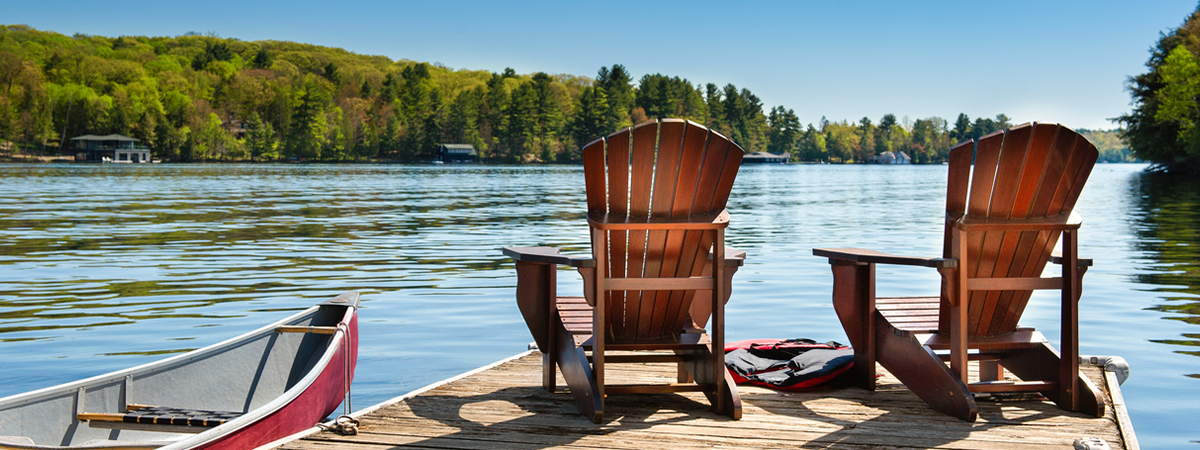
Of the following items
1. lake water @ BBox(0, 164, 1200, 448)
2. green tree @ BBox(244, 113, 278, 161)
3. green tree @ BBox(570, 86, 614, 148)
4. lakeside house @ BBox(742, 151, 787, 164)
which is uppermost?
green tree @ BBox(570, 86, 614, 148)

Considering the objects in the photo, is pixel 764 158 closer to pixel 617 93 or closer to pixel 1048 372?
pixel 617 93

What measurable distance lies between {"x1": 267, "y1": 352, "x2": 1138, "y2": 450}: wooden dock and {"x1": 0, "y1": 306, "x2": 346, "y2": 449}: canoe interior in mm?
1214

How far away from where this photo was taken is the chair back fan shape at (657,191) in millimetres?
3422

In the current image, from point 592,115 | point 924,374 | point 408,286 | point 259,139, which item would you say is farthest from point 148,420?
point 592,115

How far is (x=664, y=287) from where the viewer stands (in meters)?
3.51

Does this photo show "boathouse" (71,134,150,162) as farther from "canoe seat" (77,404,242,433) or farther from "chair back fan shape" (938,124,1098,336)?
"chair back fan shape" (938,124,1098,336)

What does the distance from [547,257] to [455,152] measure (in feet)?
403

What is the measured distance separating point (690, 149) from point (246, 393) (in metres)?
3.00

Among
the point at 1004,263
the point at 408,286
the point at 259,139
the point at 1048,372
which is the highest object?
the point at 259,139

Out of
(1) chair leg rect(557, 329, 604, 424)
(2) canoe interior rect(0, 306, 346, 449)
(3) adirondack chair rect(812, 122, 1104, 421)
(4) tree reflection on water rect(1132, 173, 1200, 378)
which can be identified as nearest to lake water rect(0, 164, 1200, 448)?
(4) tree reflection on water rect(1132, 173, 1200, 378)

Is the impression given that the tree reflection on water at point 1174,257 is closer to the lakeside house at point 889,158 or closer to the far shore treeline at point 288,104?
the far shore treeline at point 288,104

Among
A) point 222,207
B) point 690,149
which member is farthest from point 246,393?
point 222,207

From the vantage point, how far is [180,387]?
14.3 feet

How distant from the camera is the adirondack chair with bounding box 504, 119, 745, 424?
11.3 feet
